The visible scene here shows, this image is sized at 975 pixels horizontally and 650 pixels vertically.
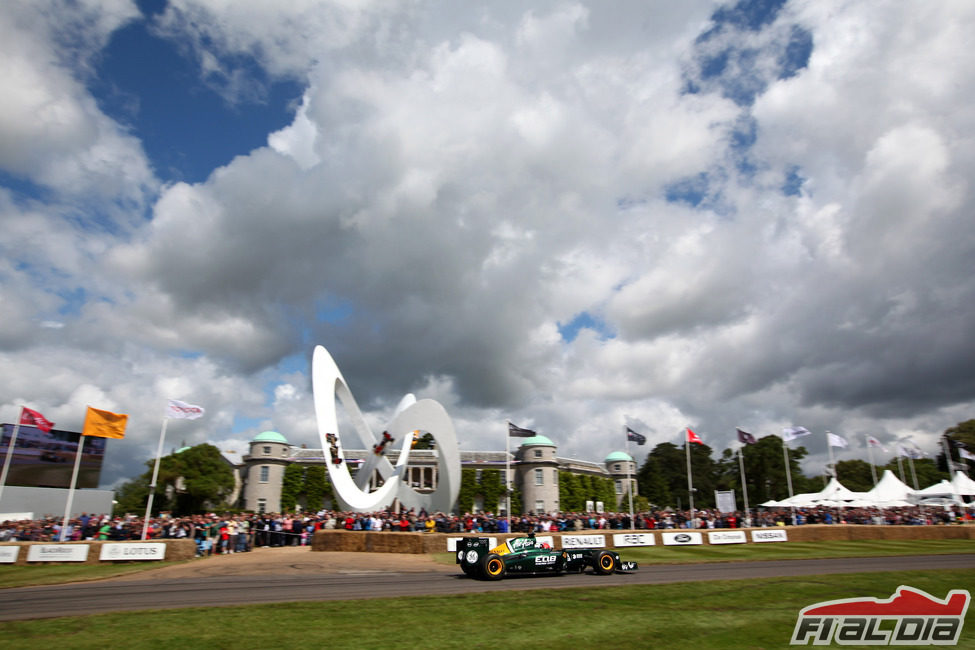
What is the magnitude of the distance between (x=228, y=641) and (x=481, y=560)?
1008 centimetres

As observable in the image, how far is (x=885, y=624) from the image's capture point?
383 inches

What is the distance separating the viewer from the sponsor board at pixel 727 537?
109 feet

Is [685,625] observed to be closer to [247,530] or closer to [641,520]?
[247,530]

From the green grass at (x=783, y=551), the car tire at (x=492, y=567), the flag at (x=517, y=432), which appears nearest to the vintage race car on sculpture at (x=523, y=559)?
the car tire at (x=492, y=567)

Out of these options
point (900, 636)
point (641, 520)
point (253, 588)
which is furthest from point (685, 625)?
point (641, 520)

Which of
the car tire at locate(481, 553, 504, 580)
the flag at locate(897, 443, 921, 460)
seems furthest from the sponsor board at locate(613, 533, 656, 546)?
the flag at locate(897, 443, 921, 460)

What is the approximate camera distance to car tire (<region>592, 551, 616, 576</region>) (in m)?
19.2

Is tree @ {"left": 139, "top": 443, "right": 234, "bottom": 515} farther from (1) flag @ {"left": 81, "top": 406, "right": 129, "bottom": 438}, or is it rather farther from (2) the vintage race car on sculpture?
(2) the vintage race car on sculpture

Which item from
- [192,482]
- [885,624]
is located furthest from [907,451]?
[192,482]

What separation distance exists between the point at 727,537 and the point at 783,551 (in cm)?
498

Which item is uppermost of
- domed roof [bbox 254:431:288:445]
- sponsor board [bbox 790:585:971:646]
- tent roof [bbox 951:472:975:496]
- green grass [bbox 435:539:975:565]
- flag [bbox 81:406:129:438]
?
domed roof [bbox 254:431:288:445]

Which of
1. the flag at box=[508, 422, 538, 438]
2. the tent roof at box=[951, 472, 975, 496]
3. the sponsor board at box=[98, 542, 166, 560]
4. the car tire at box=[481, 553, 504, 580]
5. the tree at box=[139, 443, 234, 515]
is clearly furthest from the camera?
the tree at box=[139, 443, 234, 515]

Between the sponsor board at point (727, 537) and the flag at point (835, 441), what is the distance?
2292cm

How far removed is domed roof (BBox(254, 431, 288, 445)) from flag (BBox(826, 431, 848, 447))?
267 ft
